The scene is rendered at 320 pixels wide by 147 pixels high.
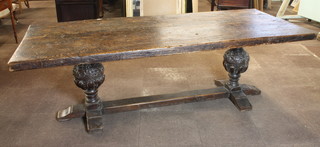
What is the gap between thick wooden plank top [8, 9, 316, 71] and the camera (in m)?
1.63

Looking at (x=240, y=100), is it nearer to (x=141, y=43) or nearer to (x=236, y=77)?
(x=236, y=77)

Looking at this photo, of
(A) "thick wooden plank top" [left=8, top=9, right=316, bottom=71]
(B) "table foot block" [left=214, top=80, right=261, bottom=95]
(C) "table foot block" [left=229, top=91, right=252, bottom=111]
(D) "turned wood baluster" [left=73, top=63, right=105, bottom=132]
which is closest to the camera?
A: (A) "thick wooden plank top" [left=8, top=9, right=316, bottom=71]

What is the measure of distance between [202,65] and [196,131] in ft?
→ 3.92

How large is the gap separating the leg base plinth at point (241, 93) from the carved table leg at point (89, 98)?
1.02m

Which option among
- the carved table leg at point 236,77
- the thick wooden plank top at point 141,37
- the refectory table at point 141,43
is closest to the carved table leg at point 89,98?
the refectory table at point 141,43

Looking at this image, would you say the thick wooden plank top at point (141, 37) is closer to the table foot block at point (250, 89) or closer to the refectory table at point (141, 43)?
the refectory table at point (141, 43)

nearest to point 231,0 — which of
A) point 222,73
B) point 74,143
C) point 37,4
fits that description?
point 222,73

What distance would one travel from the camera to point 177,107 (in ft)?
7.70

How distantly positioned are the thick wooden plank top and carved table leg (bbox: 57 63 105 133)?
220mm

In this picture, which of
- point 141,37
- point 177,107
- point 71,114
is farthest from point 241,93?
point 71,114

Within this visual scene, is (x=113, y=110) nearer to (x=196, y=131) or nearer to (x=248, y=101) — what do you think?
(x=196, y=131)

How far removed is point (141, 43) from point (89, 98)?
2.15 feet

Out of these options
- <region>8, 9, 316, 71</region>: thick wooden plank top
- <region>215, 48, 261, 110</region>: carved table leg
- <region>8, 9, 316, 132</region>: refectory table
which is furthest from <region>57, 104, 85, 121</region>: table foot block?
<region>215, 48, 261, 110</region>: carved table leg

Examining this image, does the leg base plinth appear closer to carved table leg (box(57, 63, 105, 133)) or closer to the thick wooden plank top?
the thick wooden plank top
